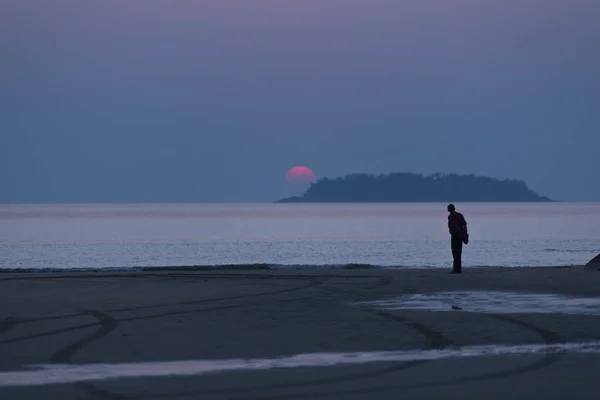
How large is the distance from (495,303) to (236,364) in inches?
320

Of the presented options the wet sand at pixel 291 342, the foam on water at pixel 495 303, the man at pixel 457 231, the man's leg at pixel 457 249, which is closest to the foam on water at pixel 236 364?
the wet sand at pixel 291 342

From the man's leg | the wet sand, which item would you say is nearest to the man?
the man's leg

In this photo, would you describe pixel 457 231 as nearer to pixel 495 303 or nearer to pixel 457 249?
pixel 457 249

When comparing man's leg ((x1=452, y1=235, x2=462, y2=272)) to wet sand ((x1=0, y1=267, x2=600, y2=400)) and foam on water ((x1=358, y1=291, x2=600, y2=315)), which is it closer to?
wet sand ((x1=0, y1=267, x2=600, y2=400))

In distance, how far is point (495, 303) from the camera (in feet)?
63.6

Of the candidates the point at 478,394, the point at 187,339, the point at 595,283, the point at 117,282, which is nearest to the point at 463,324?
the point at 187,339

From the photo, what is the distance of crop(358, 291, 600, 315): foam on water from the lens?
713 inches

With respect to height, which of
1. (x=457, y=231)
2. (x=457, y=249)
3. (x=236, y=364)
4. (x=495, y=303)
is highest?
(x=457, y=231)

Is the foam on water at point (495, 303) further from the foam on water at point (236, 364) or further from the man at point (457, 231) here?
the man at point (457, 231)

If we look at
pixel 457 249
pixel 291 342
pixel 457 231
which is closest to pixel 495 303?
pixel 291 342

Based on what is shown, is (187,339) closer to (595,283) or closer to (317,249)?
(595,283)

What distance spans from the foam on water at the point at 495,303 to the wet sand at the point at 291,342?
0.06m

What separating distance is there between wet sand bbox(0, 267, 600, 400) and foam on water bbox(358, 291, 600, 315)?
0.06 metres

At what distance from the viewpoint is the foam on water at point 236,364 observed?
38.1 feet
